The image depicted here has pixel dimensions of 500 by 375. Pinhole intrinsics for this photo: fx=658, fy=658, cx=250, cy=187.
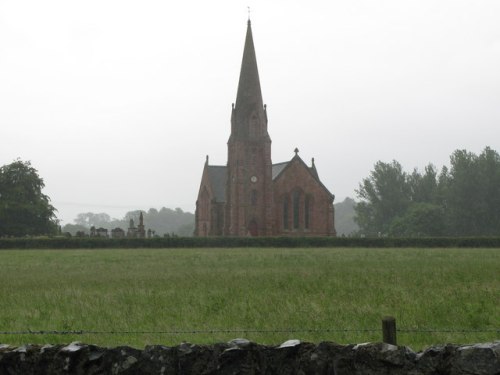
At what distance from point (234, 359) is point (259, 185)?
212 feet

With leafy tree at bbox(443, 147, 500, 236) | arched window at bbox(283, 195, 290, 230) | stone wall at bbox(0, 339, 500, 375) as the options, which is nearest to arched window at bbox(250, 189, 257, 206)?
arched window at bbox(283, 195, 290, 230)

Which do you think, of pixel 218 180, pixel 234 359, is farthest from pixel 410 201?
pixel 234 359

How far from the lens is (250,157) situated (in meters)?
70.2

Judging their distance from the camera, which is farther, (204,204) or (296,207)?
(204,204)

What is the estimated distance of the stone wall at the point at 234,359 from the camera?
5578 mm

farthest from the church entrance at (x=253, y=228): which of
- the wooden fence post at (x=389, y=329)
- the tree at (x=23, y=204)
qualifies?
the wooden fence post at (x=389, y=329)

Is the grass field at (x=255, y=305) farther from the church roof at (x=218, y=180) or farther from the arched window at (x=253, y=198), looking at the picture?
the church roof at (x=218, y=180)

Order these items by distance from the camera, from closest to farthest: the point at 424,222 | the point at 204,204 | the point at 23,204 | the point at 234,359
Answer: the point at 234,359
the point at 23,204
the point at 204,204
the point at 424,222

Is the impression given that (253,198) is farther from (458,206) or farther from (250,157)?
(458,206)

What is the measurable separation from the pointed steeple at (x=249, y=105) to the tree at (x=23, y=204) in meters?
25.8

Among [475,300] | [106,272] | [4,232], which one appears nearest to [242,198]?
[4,232]

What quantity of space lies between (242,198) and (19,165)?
2944cm

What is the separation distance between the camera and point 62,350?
19.4ft

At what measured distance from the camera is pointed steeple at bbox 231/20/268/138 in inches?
2756
